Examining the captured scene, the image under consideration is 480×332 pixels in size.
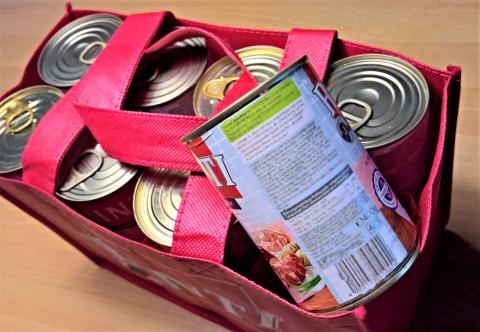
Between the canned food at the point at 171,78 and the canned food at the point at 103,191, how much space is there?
8 centimetres

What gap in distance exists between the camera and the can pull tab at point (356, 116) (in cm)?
61

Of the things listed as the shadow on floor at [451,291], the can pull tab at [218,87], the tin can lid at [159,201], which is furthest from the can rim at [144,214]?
the shadow on floor at [451,291]

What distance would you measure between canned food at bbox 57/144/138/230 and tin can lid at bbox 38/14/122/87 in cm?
15

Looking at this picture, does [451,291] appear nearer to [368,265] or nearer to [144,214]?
[368,265]

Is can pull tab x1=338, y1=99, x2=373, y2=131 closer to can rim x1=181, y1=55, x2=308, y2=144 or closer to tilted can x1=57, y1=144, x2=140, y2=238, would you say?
can rim x1=181, y1=55, x2=308, y2=144

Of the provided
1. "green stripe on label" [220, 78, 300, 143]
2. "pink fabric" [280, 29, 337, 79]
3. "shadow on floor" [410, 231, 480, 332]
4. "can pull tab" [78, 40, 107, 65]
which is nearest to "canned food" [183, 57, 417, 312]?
"green stripe on label" [220, 78, 300, 143]

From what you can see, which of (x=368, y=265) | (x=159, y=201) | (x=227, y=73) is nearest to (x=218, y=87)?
(x=227, y=73)

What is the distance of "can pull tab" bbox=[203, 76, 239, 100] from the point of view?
2.20 ft

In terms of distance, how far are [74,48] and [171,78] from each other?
0.61 feet

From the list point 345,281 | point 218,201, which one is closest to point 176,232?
point 218,201

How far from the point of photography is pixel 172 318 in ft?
2.85

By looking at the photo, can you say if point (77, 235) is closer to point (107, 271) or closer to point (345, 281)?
point (107, 271)

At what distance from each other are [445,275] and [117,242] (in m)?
0.42

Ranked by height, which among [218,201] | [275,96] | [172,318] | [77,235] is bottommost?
[172,318]
